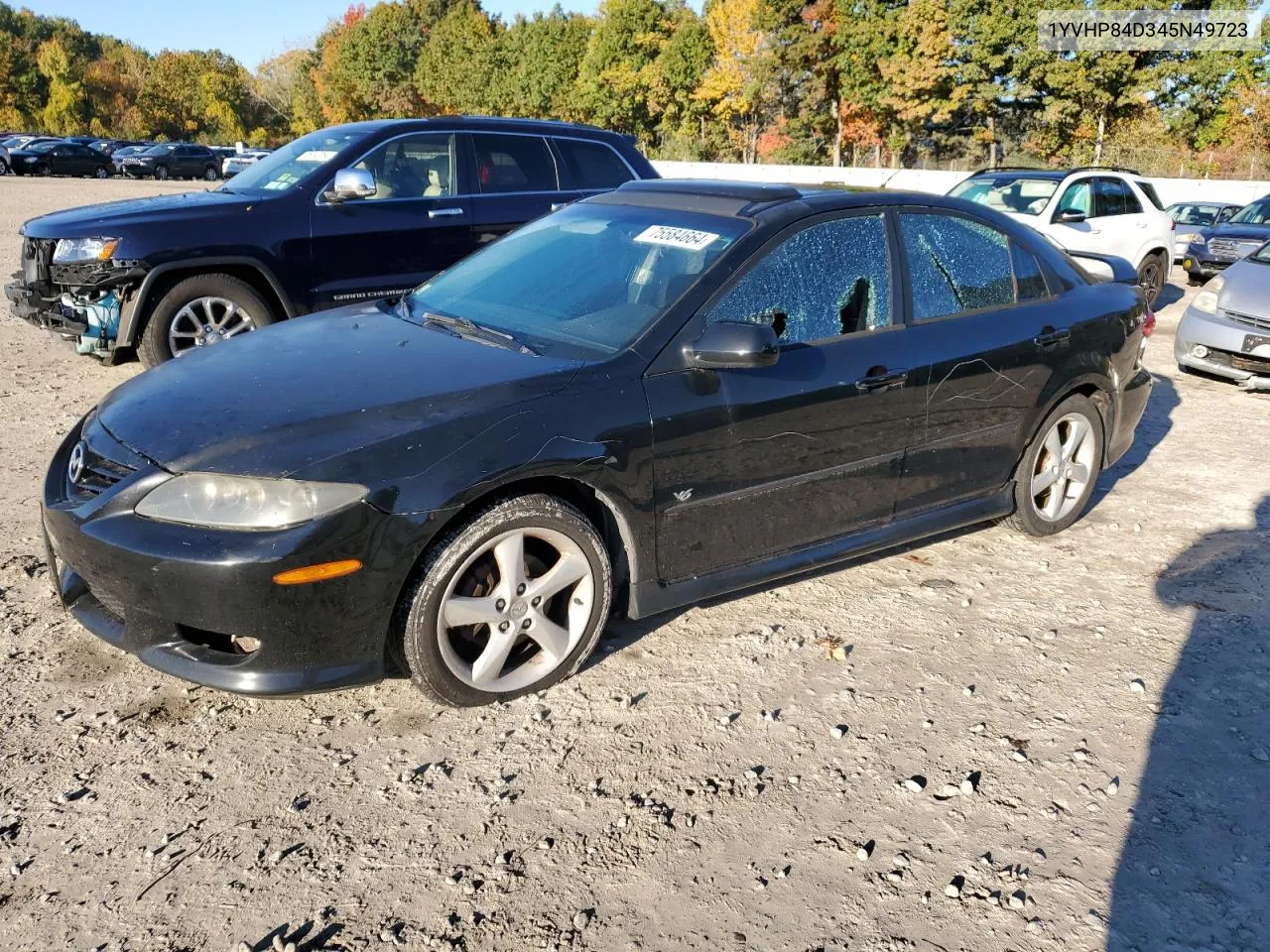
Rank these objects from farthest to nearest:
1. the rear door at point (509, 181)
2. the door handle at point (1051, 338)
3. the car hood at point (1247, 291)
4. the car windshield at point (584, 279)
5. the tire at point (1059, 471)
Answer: the car hood at point (1247, 291)
the rear door at point (509, 181)
the tire at point (1059, 471)
the door handle at point (1051, 338)
the car windshield at point (584, 279)

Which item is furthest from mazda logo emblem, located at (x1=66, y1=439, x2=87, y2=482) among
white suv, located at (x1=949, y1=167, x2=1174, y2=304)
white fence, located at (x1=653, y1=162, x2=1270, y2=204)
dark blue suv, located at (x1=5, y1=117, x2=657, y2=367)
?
white fence, located at (x1=653, y1=162, x2=1270, y2=204)

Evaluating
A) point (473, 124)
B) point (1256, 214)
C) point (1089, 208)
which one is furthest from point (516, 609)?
point (1256, 214)

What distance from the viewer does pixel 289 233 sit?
6.75 m

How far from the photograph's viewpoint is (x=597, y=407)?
3.31m

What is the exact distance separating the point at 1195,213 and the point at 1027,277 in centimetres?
1784

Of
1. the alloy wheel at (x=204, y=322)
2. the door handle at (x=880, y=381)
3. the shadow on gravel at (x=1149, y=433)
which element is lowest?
the shadow on gravel at (x=1149, y=433)

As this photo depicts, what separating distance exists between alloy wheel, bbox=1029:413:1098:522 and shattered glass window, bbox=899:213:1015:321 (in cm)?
77

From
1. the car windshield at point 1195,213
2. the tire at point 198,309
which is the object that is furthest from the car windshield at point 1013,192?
the car windshield at point 1195,213

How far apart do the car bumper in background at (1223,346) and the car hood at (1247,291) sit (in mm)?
98

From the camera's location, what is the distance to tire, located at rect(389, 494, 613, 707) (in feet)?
10.2

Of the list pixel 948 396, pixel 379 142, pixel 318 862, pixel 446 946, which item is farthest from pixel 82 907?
pixel 379 142

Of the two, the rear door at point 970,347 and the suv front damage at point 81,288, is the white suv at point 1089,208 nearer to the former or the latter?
the rear door at point 970,347

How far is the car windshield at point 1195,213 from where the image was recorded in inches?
758

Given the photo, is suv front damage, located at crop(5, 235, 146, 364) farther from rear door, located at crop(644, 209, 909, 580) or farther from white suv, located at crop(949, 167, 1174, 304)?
white suv, located at crop(949, 167, 1174, 304)
